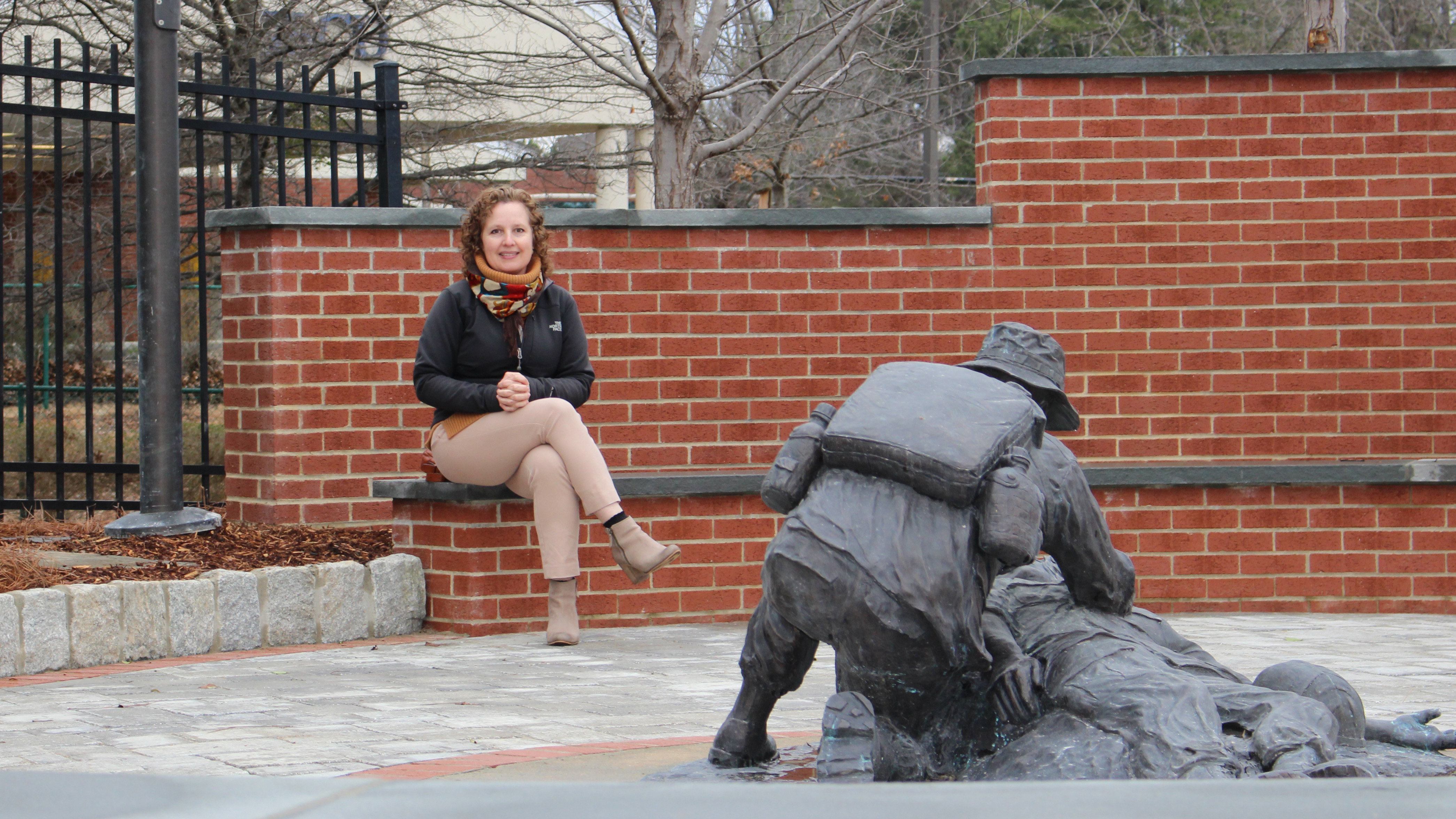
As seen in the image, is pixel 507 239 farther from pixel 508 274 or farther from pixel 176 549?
pixel 176 549

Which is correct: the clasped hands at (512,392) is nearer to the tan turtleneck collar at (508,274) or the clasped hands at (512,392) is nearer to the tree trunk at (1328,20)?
the tan turtleneck collar at (508,274)

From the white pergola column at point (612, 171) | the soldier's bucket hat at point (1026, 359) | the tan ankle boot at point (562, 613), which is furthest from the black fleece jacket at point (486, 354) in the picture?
the white pergola column at point (612, 171)

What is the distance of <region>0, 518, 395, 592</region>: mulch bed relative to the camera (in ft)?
19.6

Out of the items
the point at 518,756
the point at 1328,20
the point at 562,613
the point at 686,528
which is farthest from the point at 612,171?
the point at 518,756

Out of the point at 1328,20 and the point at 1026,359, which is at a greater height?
the point at 1328,20

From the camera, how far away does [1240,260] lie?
7.70 metres

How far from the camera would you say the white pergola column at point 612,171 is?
677 inches

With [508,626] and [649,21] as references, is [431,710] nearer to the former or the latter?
[508,626]

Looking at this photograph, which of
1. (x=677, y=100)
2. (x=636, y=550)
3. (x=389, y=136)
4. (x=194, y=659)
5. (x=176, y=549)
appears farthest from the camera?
(x=677, y=100)

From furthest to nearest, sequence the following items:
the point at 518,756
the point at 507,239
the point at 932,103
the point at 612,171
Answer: the point at 932,103
the point at 612,171
the point at 507,239
the point at 518,756

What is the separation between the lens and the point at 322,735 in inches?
178

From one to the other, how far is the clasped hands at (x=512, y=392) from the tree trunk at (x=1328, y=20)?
6.57 meters

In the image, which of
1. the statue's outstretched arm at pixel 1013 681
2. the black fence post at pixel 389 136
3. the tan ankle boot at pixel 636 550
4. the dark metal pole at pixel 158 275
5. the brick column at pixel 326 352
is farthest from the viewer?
the black fence post at pixel 389 136

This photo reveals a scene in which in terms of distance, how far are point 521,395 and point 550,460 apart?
285 millimetres
